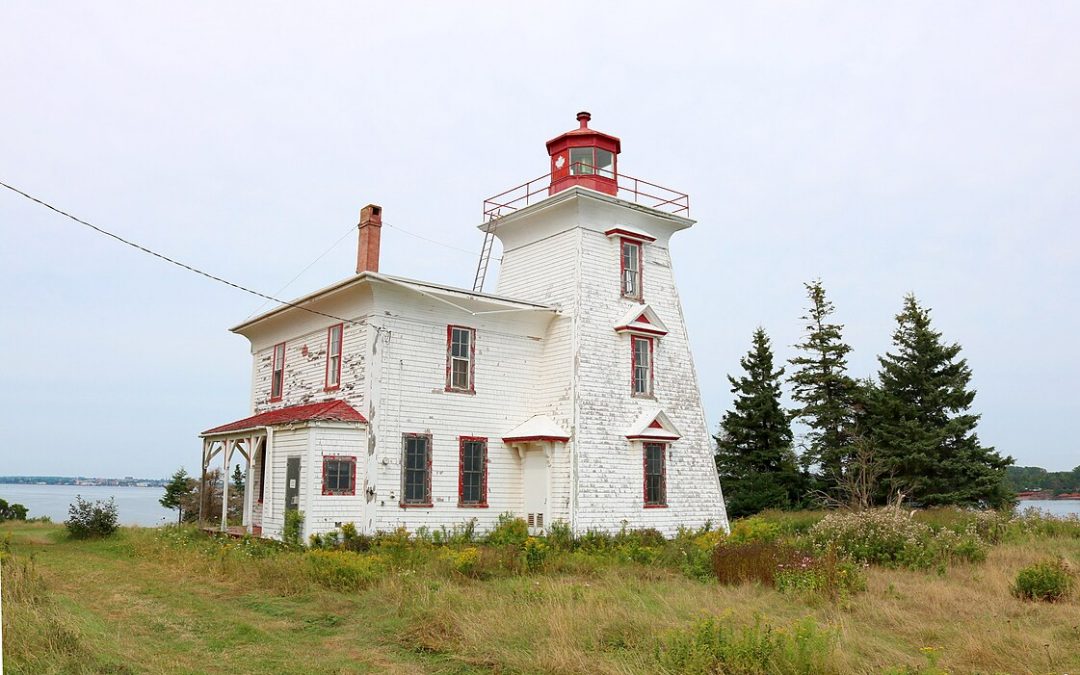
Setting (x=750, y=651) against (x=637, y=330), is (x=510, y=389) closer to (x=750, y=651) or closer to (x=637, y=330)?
(x=637, y=330)

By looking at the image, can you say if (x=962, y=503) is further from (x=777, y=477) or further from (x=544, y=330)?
(x=544, y=330)

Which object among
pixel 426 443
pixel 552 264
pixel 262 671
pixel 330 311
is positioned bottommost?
pixel 262 671

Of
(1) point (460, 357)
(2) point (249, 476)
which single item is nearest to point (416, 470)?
(1) point (460, 357)

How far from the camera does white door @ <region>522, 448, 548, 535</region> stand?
2191 cm

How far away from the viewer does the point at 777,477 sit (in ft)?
119

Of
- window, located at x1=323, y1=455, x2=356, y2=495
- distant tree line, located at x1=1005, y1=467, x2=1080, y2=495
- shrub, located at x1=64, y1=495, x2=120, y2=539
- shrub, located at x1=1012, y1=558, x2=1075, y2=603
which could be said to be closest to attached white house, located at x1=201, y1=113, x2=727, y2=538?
window, located at x1=323, y1=455, x2=356, y2=495

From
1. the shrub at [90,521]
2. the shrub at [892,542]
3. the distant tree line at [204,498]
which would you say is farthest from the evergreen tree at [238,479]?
the shrub at [892,542]

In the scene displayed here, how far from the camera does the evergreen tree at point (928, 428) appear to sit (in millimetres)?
33031

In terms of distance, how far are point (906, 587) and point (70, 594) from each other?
44.3 feet

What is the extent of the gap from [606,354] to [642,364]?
145 cm

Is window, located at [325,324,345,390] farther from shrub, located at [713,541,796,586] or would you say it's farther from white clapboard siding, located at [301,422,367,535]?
shrub, located at [713,541,796,586]

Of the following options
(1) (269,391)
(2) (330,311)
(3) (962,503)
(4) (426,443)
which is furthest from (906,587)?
(3) (962,503)

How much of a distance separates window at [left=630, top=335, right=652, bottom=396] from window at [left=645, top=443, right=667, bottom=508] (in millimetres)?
1620

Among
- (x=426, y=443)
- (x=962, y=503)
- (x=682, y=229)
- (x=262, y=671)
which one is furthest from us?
(x=962, y=503)
